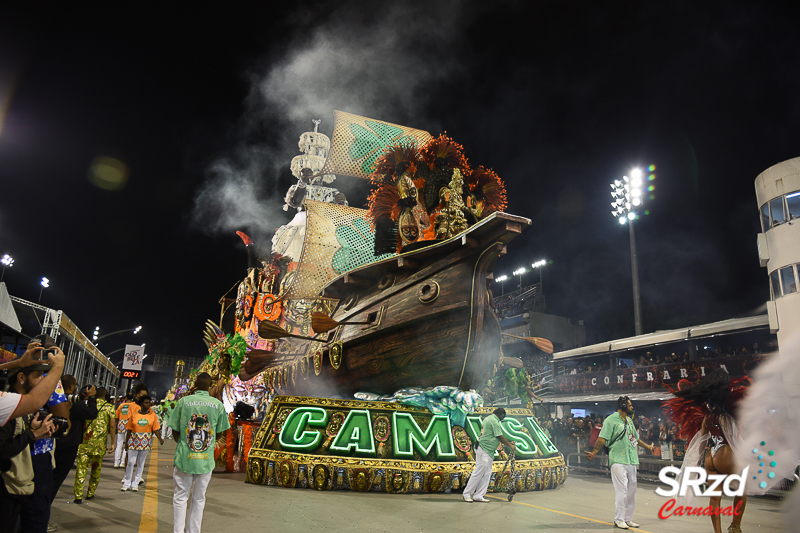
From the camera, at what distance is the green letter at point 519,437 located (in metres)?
8.20

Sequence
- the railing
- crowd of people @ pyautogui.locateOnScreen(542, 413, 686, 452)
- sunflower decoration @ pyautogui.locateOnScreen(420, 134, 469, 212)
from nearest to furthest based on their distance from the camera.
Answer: sunflower decoration @ pyautogui.locateOnScreen(420, 134, 469, 212) < crowd of people @ pyautogui.locateOnScreen(542, 413, 686, 452) < the railing

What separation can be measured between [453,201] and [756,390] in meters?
6.42

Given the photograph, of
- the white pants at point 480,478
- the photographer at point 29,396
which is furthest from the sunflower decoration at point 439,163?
the photographer at point 29,396

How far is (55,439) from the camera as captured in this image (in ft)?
14.3

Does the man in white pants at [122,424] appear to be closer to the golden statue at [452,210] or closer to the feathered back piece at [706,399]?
the golden statue at [452,210]

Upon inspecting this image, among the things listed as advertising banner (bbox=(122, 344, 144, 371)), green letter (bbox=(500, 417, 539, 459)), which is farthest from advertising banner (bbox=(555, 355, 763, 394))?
advertising banner (bbox=(122, 344, 144, 371))

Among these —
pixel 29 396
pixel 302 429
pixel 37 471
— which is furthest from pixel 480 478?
pixel 29 396

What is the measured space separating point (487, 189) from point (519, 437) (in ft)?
16.8

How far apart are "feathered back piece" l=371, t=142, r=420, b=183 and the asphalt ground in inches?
247

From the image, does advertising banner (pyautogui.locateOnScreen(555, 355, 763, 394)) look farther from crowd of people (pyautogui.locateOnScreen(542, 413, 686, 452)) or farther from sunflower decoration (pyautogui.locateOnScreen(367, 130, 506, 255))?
sunflower decoration (pyautogui.locateOnScreen(367, 130, 506, 255))

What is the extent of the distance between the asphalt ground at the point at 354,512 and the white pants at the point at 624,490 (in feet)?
0.67

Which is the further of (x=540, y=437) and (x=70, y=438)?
(x=540, y=437)

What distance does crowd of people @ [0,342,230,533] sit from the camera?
2.90 meters

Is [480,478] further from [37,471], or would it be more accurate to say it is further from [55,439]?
[37,471]
